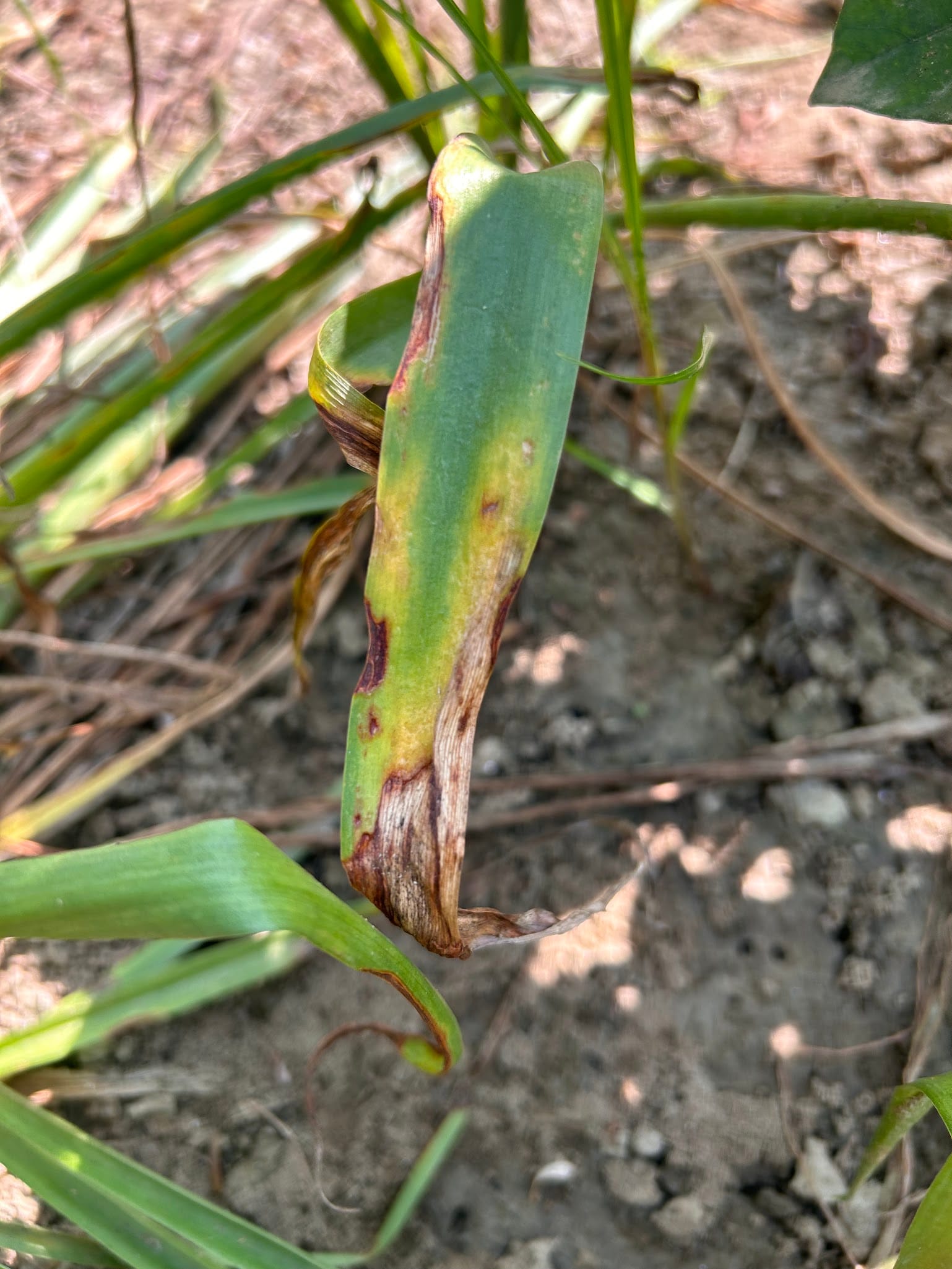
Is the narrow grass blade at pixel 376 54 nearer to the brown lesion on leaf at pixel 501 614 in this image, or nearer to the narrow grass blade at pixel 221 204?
the narrow grass blade at pixel 221 204

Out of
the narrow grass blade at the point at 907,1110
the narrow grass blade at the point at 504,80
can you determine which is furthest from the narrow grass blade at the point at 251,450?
the narrow grass blade at the point at 907,1110

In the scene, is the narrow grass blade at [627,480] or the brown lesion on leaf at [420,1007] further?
the narrow grass blade at [627,480]

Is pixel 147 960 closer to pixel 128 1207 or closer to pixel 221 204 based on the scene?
pixel 128 1207

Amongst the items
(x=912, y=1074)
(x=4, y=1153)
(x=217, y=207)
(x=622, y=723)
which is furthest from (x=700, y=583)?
(x=4, y=1153)

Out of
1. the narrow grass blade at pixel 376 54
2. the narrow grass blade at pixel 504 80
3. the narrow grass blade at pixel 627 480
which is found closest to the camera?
the narrow grass blade at pixel 504 80

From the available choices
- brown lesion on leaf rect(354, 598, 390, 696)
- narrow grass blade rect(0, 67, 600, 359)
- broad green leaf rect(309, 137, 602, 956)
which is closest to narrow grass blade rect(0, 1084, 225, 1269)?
broad green leaf rect(309, 137, 602, 956)

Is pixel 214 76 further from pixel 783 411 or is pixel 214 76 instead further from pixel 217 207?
pixel 783 411

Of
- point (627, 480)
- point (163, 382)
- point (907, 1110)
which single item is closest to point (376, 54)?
point (163, 382)
